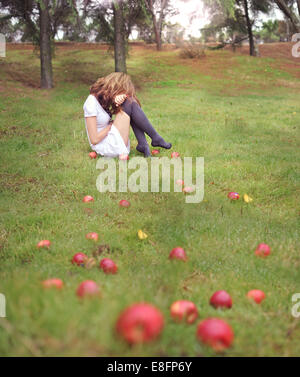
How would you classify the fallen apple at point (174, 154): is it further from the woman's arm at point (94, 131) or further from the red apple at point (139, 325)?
the red apple at point (139, 325)

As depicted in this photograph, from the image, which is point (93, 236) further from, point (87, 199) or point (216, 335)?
point (216, 335)

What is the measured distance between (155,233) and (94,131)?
2.81m

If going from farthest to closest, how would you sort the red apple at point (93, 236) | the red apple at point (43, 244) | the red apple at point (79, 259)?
the red apple at point (93, 236) → the red apple at point (43, 244) → the red apple at point (79, 259)

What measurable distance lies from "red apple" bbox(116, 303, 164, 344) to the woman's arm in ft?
15.4

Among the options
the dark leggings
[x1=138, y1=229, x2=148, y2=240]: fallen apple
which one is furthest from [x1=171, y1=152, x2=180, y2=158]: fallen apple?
[x1=138, y1=229, x2=148, y2=240]: fallen apple

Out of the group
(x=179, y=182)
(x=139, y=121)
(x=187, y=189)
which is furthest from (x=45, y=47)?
(x=187, y=189)

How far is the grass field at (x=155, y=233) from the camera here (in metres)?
1.33

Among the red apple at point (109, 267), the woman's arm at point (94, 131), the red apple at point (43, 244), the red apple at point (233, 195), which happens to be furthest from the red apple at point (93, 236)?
the woman's arm at point (94, 131)

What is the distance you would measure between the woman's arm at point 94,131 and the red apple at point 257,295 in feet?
13.3

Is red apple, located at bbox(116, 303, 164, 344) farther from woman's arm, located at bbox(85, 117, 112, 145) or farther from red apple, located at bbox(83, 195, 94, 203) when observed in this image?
woman's arm, located at bbox(85, 117, 112, 145)

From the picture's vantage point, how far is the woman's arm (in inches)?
221

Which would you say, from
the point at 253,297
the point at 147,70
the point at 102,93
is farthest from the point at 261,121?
the point at 147,70

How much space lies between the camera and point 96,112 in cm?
565

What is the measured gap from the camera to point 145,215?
3.85 metres
